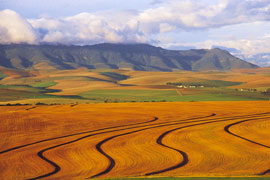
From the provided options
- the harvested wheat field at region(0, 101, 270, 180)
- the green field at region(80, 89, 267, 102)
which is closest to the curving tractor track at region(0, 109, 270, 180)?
the harvested wheat field at region(0, 101, 270, 180)

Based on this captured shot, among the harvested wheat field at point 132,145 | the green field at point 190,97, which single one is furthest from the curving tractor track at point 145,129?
the green field at point 190,97

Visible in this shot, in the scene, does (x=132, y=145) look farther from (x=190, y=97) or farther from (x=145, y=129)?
(x=190, y=97)

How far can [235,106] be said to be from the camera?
242ft

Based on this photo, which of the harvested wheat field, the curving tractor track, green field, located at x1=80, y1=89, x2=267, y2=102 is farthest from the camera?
green field, located at x1=80, y1=89, x2=267, y2=102

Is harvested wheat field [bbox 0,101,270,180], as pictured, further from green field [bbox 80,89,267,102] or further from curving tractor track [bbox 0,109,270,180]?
green field [bbox 80,89,267,102]

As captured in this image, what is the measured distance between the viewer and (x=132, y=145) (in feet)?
121

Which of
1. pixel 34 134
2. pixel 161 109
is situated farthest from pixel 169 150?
pixel 161 109

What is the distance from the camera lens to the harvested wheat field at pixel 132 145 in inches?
1086

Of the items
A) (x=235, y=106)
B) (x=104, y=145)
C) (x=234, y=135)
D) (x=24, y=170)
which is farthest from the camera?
(x=235, y=106)

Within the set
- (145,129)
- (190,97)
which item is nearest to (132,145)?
(145,129)

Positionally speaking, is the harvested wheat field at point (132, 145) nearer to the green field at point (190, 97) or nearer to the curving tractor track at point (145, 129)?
the curving tractor track at point (145, 129)

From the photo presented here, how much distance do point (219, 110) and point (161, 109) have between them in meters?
9.73

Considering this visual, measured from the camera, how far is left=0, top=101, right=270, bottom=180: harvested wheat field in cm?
2759

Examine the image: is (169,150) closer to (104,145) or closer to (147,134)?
(104,145)
